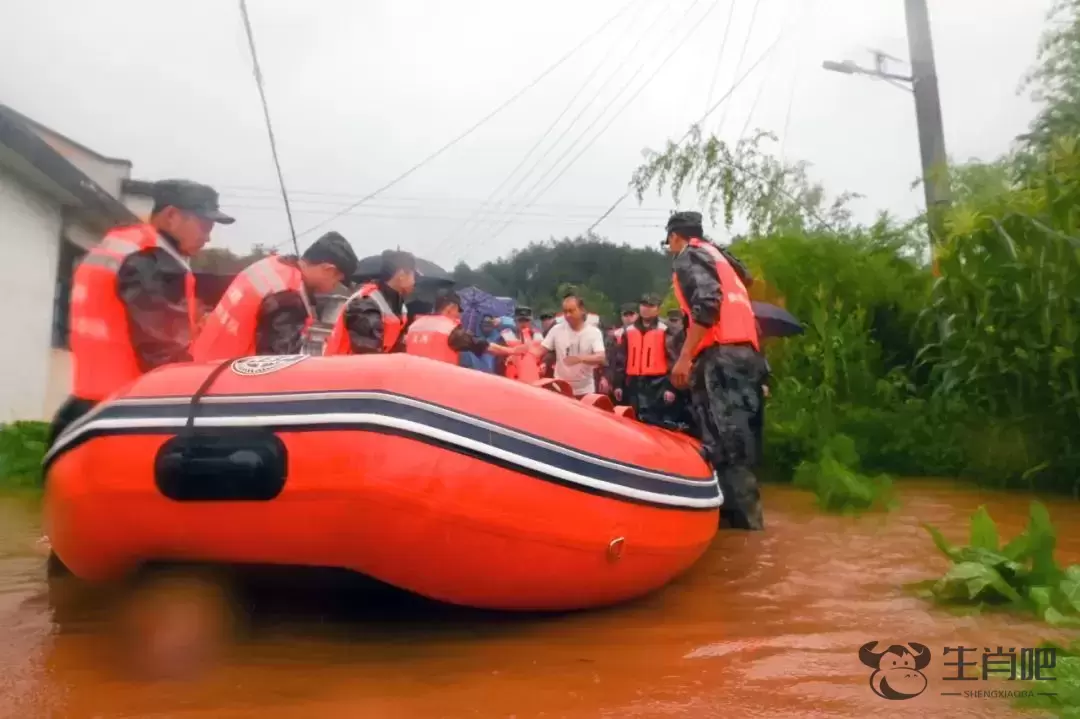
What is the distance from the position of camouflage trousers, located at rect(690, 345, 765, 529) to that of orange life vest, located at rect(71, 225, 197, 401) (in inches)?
111

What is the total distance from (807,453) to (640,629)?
451 centimetres

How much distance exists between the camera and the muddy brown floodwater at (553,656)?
2.10m

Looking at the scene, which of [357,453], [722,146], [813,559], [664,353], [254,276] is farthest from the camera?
[722,146]

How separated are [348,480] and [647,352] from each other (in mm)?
5560

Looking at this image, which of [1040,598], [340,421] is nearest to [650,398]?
[1040,598]

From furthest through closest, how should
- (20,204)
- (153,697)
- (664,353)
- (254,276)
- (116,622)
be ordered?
(20,204)
(664,353)
(254,276)
(116,622)
(153,697)

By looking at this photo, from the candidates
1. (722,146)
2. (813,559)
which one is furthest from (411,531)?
(722,146)

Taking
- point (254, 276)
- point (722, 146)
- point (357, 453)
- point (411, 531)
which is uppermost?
point (722, 146)

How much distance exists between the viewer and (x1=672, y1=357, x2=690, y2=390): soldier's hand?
185 inches

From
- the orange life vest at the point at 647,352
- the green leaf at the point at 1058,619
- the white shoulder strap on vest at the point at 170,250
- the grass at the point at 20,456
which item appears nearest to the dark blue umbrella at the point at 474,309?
the orange life vest at the point at 647,352

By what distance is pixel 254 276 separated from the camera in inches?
140

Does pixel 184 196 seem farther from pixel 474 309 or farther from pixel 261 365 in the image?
pixel 474 309

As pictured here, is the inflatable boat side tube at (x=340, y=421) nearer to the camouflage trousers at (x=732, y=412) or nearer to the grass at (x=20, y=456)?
the camouflage trousers at (x=732, y=412)

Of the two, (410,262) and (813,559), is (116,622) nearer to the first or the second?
(410,262)
